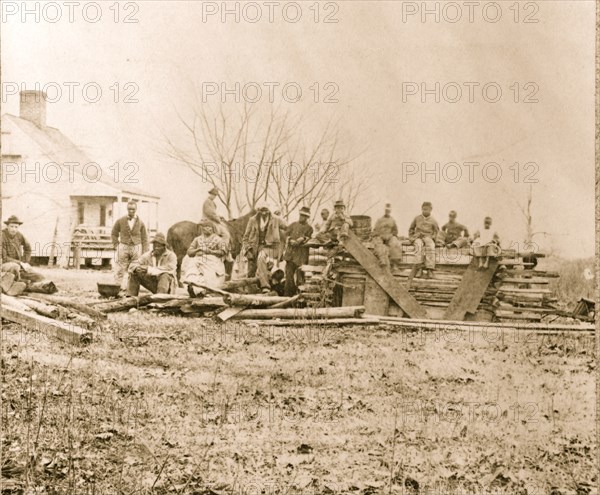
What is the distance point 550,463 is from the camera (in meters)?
4.95

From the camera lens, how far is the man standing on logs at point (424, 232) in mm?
5759

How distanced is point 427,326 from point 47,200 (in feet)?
12.3

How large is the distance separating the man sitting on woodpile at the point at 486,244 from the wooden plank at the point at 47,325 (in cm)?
366

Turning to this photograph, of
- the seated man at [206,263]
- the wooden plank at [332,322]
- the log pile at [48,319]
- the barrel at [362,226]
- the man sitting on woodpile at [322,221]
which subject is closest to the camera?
the log pile at [48,319]

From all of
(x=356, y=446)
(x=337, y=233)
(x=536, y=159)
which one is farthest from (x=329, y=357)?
(x=536, y=159)

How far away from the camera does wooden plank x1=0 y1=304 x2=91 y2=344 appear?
5.54 meters

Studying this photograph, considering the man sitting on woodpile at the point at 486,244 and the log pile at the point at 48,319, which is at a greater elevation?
the man sitting on woodpile at the point at 486,244

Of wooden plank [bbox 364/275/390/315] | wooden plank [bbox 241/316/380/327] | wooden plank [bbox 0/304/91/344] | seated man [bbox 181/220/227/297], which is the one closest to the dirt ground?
wooden plank [bbox 0/304/91/344]

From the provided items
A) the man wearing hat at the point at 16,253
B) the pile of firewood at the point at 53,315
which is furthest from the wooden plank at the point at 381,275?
the man wearing hat at the point at 16,253

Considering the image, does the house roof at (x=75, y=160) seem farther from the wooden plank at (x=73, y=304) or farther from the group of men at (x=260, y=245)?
the wooden plank at (x=73, y=304)

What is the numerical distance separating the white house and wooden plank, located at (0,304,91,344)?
511 mm

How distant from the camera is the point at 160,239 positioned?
627cm

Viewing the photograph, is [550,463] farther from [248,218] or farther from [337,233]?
[248,218]

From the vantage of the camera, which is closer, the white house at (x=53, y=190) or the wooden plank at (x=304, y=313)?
the white house at (x=53, y=190)
